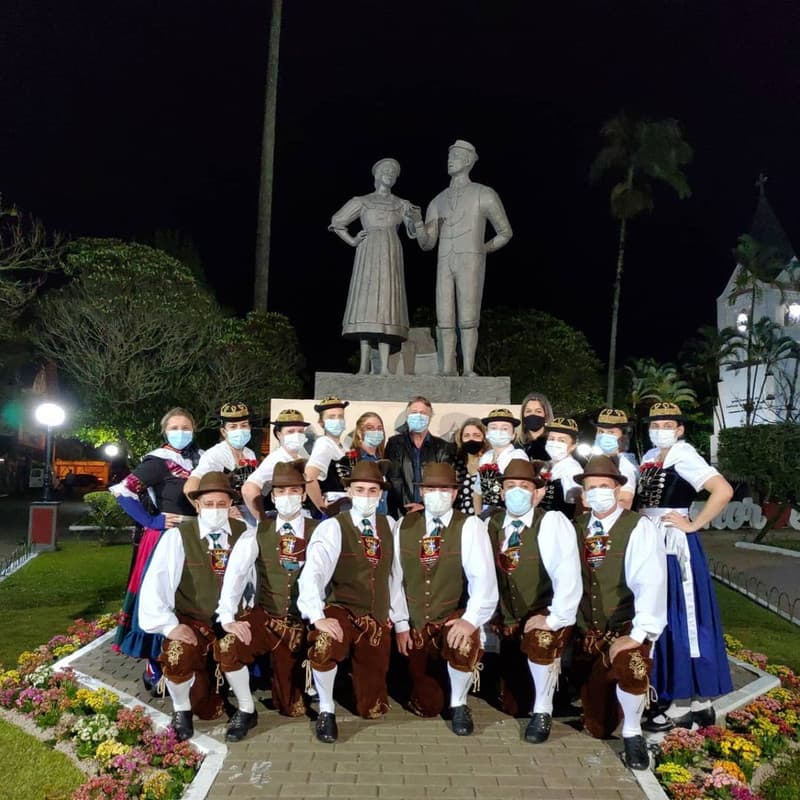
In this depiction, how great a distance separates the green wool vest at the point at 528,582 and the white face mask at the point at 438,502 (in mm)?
446

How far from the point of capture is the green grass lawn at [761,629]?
752 centimetres

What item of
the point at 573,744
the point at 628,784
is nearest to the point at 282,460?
the point at 573,744

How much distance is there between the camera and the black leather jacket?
605 centimetres

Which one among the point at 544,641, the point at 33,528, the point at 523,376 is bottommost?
the point at 33,528

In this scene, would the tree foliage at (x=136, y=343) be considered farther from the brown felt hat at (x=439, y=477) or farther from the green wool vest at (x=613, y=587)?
the green wool vest at (x=613, y=587)

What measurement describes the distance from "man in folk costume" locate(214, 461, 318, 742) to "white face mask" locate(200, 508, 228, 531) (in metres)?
0.18

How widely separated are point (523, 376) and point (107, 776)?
78.8 ft

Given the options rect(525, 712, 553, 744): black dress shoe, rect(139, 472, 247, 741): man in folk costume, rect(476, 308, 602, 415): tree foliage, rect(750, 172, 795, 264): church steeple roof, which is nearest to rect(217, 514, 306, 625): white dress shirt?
rect(139, 472, 247, 741): man in folk costume

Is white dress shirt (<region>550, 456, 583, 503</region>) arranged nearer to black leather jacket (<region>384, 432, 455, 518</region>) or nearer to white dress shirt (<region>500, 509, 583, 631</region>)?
white dress shirt (<region>500, 509, 583, 631</region>)

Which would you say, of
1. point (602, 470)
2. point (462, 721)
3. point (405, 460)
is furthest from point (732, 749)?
point (405, 460)

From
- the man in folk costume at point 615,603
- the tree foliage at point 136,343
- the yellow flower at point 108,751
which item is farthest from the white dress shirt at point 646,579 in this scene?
the tree foliage at point 136,343

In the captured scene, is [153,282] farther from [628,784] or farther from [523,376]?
[628,784]

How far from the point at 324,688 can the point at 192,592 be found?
98 centimetres

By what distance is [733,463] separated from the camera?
21.7 meters
